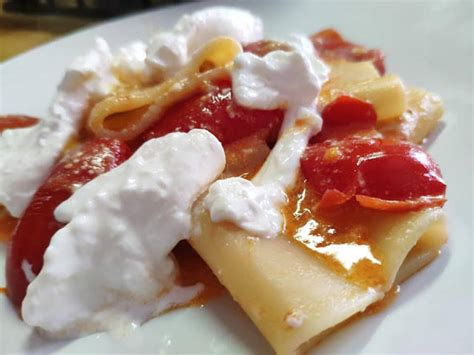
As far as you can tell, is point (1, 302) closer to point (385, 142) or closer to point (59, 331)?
point (59, 331)

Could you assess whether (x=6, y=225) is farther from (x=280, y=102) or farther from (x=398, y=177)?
(x=398, y=177)

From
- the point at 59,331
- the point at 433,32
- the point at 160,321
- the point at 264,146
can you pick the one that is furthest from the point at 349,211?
the point at 433,32

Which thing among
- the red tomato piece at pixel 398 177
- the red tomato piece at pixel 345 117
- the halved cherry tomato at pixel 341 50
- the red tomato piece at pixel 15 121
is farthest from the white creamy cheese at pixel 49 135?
the red tomato piece at pixel 398 177

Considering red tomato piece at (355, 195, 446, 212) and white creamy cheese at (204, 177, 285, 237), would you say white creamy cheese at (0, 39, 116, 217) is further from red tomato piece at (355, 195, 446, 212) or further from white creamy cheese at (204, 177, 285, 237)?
red tomato piece at (355, 195, 446, 212)

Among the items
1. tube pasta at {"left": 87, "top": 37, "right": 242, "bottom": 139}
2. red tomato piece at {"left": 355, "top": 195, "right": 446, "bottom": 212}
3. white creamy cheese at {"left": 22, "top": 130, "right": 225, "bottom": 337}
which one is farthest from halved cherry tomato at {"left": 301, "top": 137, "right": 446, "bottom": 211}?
tube pasta at {"left": 87, "top": 37, "right": 242, "bottom": 139}

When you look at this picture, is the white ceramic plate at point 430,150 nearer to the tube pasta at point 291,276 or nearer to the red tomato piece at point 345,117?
the tube pasta at point 291,276

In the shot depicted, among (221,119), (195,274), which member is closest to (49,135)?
(221,119)
